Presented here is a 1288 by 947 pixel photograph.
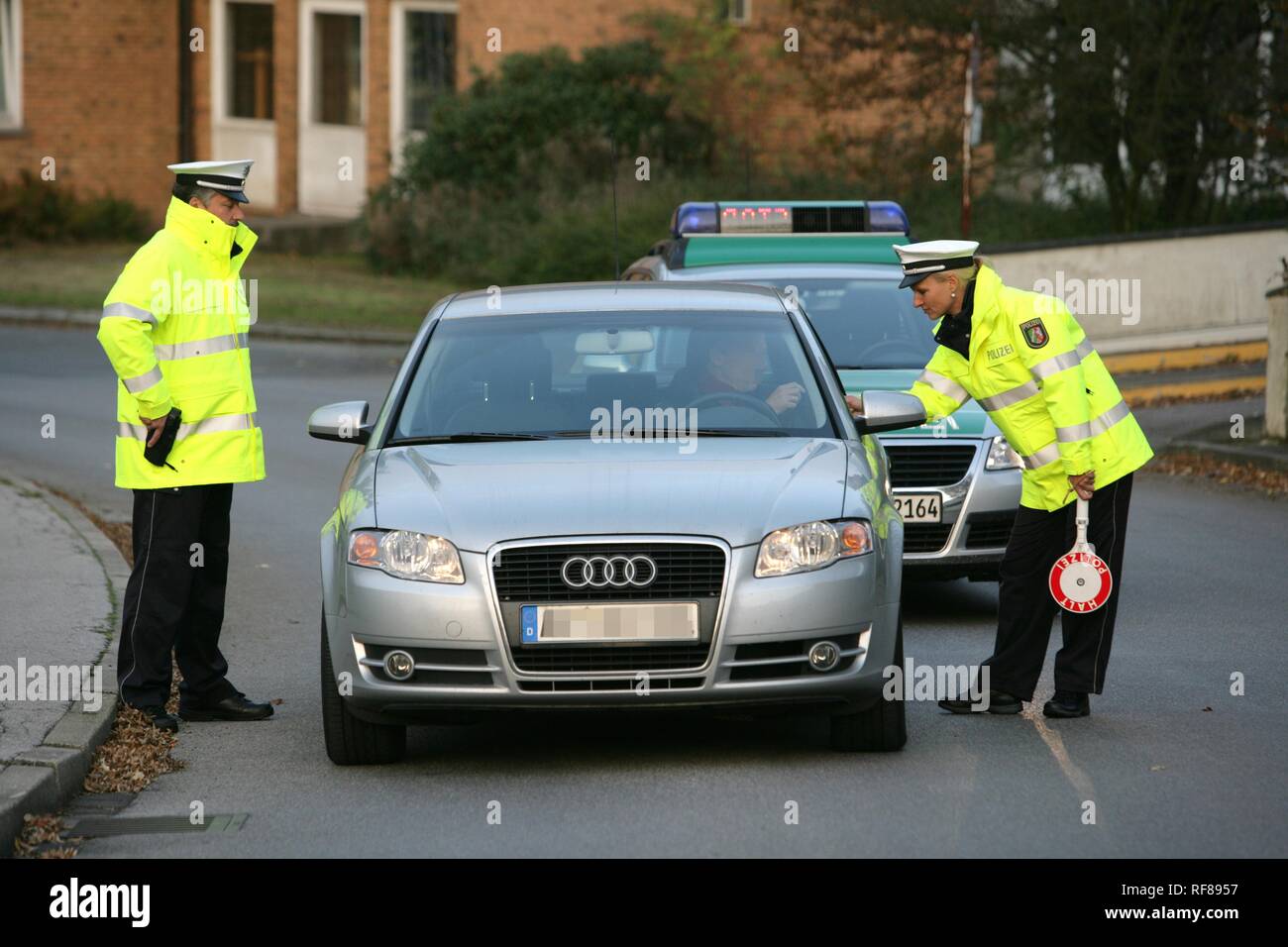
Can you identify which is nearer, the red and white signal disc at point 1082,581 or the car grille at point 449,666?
the car grille at point 449,666

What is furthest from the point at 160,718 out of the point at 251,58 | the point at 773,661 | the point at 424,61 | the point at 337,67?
the point at 251,58

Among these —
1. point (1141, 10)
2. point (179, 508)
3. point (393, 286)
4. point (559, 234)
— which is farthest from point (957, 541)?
point (393, 286)

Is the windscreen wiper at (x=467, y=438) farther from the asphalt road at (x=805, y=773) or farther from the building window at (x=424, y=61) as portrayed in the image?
the building window at (x=424, y=61)

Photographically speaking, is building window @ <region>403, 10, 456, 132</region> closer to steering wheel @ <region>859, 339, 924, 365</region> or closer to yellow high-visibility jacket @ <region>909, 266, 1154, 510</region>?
steering wheel @ <region>859, 339, 924, 365</region>

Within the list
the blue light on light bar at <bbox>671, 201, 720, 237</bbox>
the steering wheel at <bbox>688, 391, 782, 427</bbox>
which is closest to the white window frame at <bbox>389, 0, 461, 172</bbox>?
the blue light on light bar at <bbox>671, 201, 720, 237</bbox>

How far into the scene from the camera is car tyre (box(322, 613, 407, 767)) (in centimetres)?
727

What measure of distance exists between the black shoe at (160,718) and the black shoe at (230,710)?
0.26 metres

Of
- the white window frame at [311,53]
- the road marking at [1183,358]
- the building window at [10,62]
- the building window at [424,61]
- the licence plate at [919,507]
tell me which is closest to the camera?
the licence plate at [919,507]

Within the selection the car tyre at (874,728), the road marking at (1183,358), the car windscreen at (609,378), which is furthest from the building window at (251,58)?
the car tyre at (874,728)

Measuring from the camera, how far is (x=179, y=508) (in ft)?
26.2

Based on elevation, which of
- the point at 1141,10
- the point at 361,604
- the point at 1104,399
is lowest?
the point at 361,604

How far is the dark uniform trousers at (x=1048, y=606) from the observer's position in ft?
26.3

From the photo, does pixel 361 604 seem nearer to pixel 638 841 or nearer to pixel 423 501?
pixel 423 501
